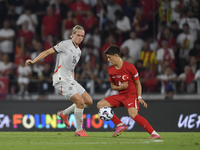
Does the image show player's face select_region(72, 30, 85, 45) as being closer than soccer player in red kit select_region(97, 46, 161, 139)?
No

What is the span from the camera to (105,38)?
12.4 meters

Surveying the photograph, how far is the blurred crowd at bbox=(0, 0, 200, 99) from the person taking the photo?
10.1m

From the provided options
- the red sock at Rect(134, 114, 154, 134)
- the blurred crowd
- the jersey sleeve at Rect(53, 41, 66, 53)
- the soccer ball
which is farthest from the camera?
the blurred crowd

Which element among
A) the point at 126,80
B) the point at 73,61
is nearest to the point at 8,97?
the point at 73,61

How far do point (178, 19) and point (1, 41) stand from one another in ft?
19.4

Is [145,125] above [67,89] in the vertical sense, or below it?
below

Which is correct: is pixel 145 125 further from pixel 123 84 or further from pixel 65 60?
pixel 65 60

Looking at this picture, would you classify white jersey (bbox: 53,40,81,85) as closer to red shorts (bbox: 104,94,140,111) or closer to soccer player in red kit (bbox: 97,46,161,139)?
soccer player in red kit (bbox: 97,46,161,139)

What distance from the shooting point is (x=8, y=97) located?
9.80 metres

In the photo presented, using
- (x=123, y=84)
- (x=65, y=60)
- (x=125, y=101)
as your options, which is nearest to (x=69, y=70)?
(x=65, y=60)

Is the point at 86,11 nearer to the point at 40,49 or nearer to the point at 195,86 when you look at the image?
the point at 40,49

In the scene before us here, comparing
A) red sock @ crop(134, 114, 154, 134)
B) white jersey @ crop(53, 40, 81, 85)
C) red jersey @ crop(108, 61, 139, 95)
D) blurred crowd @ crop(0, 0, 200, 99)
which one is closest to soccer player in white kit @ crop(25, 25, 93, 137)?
white jersey @ crop(53, 40, 81, 85)

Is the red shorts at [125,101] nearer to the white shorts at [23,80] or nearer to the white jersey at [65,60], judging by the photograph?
the white jersey at [65,60]

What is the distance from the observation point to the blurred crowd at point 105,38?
10.1 m
